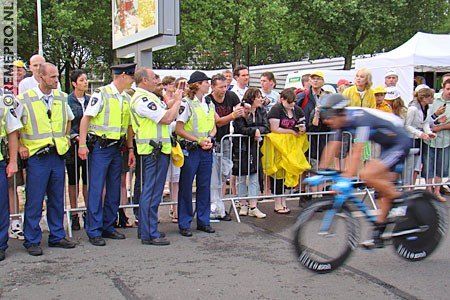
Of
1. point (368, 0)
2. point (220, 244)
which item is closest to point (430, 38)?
point (368, 0)

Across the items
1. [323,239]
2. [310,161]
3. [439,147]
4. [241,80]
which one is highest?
[241,80]

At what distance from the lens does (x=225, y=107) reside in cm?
712

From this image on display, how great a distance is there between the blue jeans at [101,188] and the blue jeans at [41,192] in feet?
1.15

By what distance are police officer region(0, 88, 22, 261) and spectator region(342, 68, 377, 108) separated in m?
4.91

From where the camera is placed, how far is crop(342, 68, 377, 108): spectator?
7.89 metres

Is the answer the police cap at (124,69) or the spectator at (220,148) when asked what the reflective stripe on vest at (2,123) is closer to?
the police cap at (124,69)

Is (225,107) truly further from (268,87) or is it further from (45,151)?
(45,151)

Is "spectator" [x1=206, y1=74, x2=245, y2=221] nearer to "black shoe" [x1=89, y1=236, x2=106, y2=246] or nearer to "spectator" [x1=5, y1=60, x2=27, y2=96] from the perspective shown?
"black shoe" [x1=89, y1=236, x2=106, y2=246]

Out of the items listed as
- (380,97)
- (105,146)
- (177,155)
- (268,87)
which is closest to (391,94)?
(380,97)

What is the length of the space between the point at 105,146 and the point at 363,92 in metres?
4.22

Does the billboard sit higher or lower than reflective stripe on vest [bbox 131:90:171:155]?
higher

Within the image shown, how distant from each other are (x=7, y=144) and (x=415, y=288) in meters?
4.42

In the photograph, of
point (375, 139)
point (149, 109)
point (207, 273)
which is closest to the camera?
point (375, 139)

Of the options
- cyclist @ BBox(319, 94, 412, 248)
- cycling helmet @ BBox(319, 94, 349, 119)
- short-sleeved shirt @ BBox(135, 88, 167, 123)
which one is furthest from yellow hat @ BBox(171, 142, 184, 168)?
cycling helmet @ BBox(319, 94, 349, 119)
